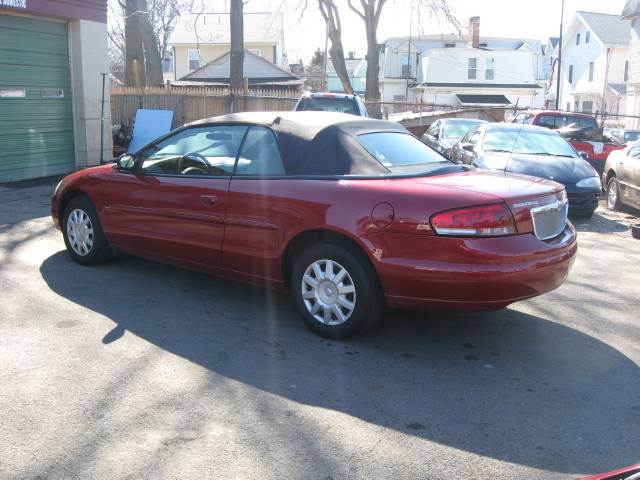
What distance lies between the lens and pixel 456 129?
1606 cm

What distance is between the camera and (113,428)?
3.52 meters

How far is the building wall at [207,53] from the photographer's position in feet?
146

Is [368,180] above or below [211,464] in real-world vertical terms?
above

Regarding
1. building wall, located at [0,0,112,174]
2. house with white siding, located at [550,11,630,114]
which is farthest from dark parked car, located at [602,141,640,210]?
house with white siding, located at [550,11,630,114]

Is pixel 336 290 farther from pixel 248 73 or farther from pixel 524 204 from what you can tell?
pixel 248 73

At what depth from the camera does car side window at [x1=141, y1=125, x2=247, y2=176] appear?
547cm

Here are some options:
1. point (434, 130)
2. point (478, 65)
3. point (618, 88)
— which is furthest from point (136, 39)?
point (478, 65)

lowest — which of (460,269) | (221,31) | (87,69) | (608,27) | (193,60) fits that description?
(460,269)

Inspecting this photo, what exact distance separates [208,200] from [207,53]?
1684 inches

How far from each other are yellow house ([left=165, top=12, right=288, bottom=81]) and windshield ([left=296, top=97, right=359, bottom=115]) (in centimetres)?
2969

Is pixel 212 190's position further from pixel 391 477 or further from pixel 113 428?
pixel 391 477

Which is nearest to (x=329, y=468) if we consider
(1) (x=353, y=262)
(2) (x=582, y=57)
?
(1) (x=353, y=262)

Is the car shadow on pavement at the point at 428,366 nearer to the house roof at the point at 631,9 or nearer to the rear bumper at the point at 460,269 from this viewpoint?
the rear bumper at the point at 460,269

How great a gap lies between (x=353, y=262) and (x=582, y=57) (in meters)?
47.7
